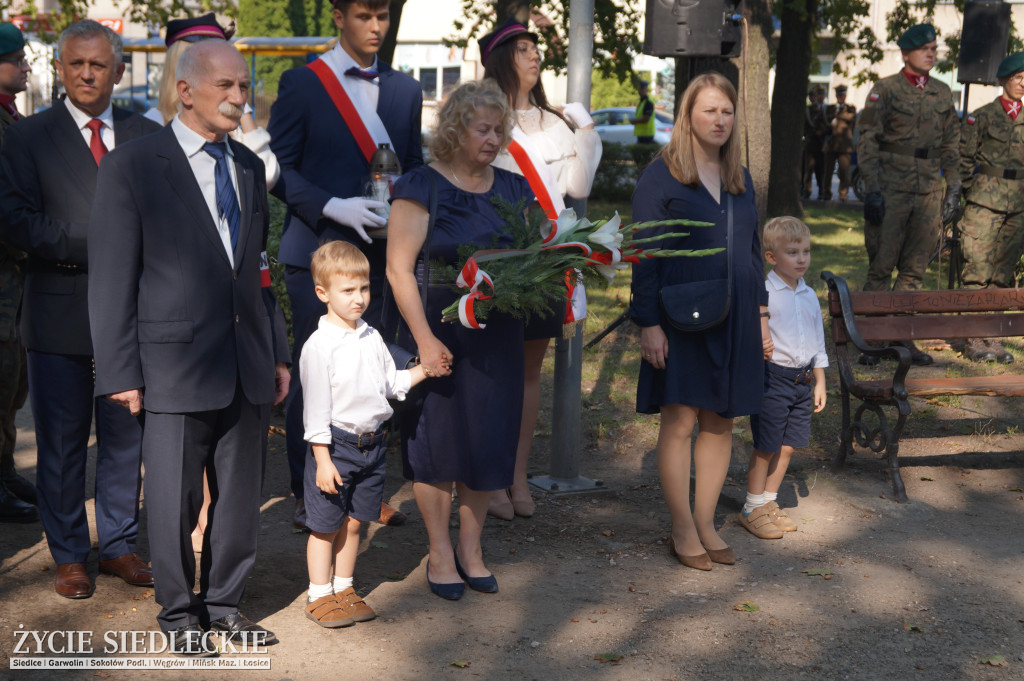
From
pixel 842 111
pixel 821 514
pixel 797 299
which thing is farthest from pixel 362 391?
pixel 842 111

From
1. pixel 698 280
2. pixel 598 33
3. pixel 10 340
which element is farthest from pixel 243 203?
pixel 598 33

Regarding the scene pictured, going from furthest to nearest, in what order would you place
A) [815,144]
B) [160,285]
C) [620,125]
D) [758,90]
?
[620,125]
[815,144]
[758,90]
[160,285]

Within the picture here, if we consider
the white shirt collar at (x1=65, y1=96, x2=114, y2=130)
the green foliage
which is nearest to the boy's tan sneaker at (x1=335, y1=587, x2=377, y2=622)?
the white shirt collar at (x1=65, y1=96, x2=114, y2=130)

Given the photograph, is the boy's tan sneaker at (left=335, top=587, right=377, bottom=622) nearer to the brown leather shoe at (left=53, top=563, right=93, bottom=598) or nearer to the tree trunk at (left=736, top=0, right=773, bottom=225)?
the brown leather shoe at (left=53, top=563, right=93, bottom=598)

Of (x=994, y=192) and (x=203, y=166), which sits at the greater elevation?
(x=203, y=166)

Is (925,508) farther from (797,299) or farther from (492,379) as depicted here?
(492,379)

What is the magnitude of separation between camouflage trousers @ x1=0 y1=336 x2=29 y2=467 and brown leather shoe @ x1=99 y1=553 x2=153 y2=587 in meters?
1.08

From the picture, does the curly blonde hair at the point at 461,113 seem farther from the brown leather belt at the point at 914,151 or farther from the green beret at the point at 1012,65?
the green beret at the point at 1012,65

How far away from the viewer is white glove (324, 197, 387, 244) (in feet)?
15.6

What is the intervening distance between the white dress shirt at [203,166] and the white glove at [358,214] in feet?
3.03

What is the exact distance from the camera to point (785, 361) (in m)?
5.55

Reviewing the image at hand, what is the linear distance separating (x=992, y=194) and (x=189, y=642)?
25.0 ft

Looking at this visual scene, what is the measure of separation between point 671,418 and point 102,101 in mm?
2735

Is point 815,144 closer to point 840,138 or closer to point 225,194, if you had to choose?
point 840,138
